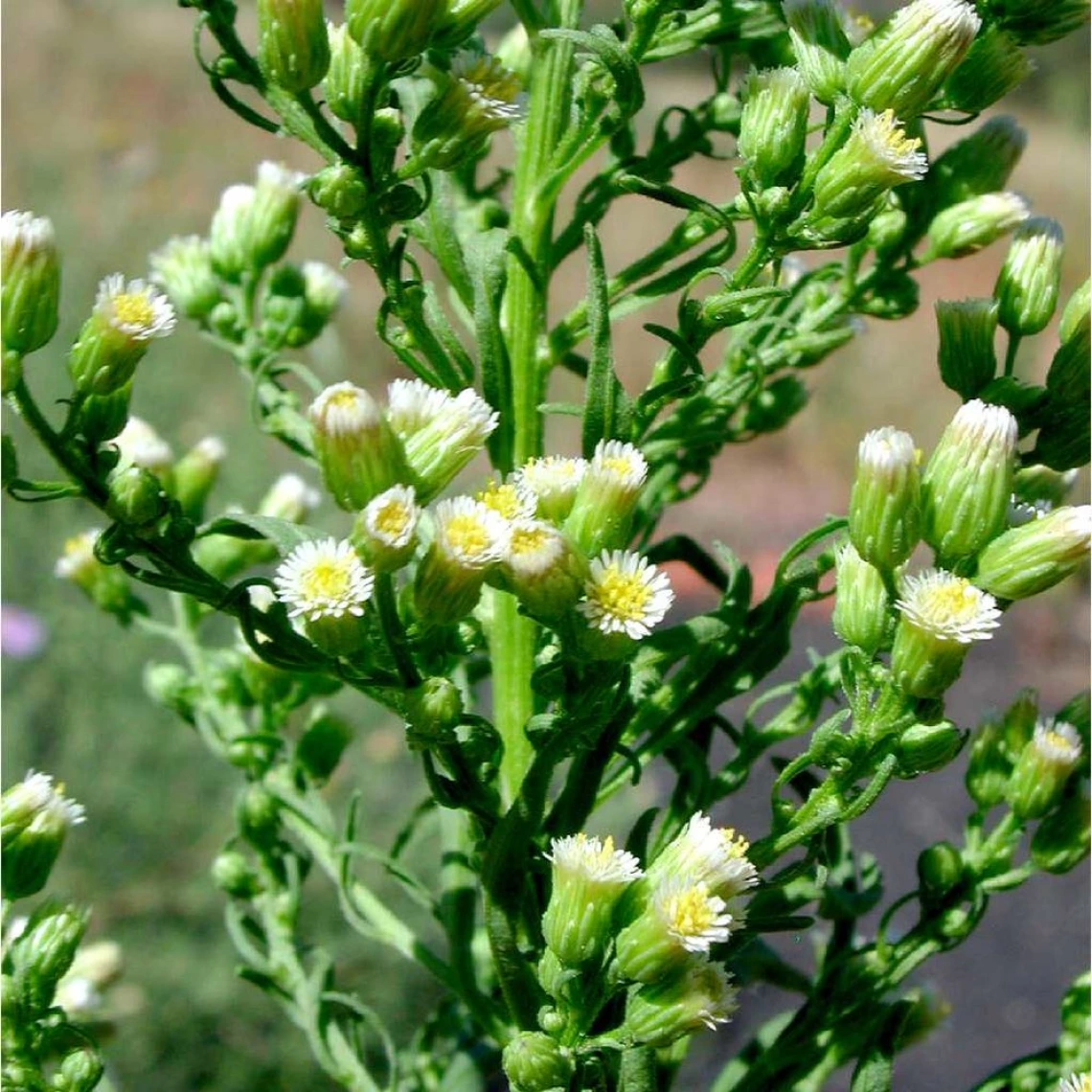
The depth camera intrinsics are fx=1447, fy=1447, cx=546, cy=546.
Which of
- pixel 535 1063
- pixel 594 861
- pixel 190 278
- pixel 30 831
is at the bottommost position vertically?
pixel 535 1063

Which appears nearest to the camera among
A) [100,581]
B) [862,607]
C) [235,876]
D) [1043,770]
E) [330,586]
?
[330,586]

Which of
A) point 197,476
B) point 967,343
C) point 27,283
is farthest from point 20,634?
point 967,343

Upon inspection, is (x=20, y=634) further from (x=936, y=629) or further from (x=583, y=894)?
(x=936, y=629)

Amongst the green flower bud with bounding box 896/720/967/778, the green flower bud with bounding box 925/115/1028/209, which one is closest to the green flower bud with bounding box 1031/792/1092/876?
the green flower bud with bounding box 896/720/967/778

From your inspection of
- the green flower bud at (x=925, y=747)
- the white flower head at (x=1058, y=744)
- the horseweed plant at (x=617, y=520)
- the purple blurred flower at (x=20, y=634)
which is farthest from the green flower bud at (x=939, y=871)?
the purple blurred flower at (x=20, y=634)

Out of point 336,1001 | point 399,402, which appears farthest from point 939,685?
point 336,1001

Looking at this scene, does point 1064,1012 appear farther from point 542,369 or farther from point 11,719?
point 11,719

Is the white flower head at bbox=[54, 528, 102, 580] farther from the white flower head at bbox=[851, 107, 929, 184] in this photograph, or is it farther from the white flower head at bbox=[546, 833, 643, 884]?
the white flower head at bbox=[851, 107, 929, 184]
